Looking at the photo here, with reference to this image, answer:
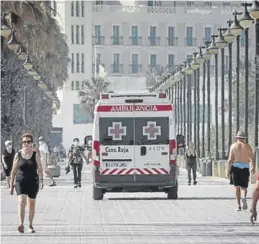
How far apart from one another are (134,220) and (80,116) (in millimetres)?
113398

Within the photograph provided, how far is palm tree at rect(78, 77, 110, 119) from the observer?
132 m

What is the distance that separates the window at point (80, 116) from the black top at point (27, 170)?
115026 millimetres

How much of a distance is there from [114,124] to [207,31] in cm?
11625

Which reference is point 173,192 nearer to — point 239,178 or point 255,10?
point 255,10

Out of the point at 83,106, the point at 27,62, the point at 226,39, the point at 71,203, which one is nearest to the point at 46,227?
the point at 71,203

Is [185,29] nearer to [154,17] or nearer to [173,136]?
[154,17]

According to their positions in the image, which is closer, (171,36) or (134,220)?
(134,220)

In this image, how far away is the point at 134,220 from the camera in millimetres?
21281

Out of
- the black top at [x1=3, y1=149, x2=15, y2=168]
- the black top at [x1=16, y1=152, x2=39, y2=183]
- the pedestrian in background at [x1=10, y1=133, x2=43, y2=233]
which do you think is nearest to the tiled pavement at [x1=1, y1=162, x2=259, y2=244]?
the pedestrian in background at [x1=10, y1=133, x2=43, y2=233]

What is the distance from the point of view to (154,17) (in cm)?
14262

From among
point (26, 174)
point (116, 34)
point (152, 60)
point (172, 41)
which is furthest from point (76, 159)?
point (172, 41)

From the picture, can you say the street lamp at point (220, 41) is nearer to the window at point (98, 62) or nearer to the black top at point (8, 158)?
the black top at point (8, 158)

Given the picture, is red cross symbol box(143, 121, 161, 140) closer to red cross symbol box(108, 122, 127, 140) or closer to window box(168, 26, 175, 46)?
red cross symbol box(108, 122, 127, 140)

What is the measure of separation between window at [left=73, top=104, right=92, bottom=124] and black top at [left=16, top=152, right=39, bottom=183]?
377ft
